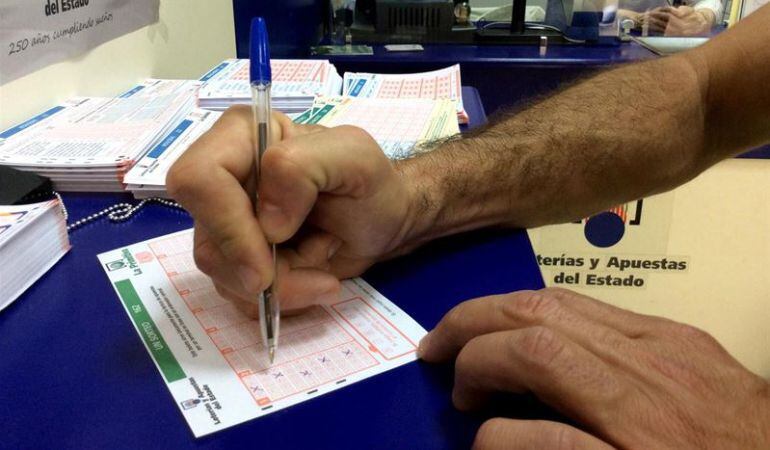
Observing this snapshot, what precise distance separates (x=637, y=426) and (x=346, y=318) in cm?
23

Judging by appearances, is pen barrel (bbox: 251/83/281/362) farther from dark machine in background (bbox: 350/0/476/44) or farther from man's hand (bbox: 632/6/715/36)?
man's hand (bbox: 632/6/715/36)

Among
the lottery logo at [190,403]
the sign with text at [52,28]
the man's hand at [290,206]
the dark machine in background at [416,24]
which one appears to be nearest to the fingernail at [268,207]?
the man's hand at [290,206]

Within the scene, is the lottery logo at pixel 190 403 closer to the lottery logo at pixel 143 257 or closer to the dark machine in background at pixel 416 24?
the lottery logo at pixel 143 257

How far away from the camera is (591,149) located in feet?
2.20

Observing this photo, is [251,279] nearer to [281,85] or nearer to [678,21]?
[281,85]

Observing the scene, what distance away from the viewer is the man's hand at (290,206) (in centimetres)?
42

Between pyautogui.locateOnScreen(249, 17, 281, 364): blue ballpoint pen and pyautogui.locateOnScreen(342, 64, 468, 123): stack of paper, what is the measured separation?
0.55 metres

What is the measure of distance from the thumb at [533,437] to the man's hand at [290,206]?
7.0 inches

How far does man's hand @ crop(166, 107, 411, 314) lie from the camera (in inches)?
16.7

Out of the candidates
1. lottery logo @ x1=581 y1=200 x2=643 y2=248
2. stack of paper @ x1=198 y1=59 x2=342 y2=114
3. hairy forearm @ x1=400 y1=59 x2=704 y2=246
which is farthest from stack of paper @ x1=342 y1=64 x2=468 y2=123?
lottery logo @ x1=581 y1=200 x2=643 y2=248

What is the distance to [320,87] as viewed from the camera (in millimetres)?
984

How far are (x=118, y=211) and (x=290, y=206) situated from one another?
30 cm

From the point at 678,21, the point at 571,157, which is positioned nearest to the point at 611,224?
the point at 678,21

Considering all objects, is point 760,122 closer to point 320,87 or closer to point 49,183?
point 320,87
